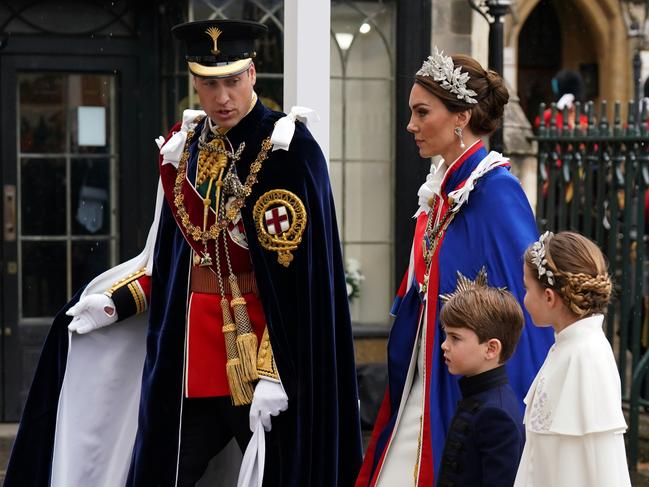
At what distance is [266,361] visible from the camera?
4.48 meters

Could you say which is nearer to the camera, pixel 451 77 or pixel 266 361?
pixel 451 77

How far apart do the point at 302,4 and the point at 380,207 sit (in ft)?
9.82

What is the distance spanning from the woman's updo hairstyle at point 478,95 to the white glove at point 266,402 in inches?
38.6

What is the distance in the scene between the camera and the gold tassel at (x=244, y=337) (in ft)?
14.6

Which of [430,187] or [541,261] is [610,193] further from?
[541,261]

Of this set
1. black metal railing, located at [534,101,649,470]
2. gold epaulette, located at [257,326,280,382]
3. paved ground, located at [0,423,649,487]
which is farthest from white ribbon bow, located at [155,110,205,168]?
black metal railing, located at [534,101,649,470]

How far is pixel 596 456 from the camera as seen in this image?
329 centimetres

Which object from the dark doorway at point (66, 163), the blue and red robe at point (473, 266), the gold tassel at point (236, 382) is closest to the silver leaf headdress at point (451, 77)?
the blue and red robe at point (473, 266)

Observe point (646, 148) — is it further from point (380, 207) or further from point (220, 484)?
point (220, 484)

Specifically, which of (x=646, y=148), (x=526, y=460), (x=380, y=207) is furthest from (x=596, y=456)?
(x=380, y=207)

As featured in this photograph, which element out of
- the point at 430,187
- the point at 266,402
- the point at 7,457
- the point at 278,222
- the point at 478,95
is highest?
the point at 478,95

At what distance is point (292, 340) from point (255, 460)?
381mm

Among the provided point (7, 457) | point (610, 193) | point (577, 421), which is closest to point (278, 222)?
point (577, 421)

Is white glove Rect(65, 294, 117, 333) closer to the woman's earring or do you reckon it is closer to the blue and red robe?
the blue and red robe
